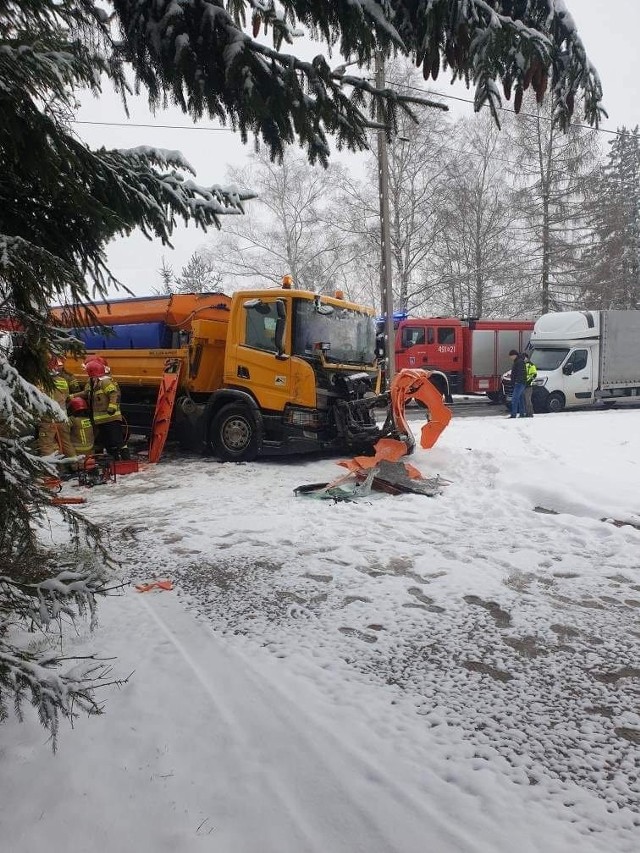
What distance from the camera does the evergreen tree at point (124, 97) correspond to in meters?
1.76

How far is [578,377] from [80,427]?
1388 cm

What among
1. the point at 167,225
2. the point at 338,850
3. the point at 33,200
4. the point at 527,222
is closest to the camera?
the point at 338,850

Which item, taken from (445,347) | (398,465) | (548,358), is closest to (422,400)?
(398,465)

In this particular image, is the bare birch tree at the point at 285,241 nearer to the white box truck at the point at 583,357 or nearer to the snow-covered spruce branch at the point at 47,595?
the white box truck at the point at 583,357

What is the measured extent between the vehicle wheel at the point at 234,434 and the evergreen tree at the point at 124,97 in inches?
204

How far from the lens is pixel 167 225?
2871 mm

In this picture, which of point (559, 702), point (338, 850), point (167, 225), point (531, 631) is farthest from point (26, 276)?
point (531, 631)

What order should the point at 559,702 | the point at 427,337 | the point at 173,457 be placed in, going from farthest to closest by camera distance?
1. the point at 427,337
2. the point at 173,457
3. the point at 559,702

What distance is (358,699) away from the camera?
2338mm

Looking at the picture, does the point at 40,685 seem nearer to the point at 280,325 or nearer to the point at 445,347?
the point at 280,325

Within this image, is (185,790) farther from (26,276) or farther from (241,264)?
(241,264)

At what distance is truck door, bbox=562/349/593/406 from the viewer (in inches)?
611

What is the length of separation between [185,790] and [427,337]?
17.6 meters

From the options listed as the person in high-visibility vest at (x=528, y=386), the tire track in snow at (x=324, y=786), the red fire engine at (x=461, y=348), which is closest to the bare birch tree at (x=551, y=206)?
the red fire engine at (x=461, y=348)
